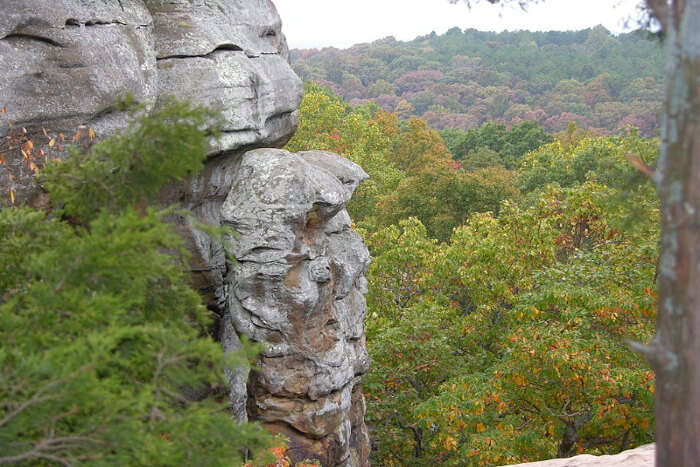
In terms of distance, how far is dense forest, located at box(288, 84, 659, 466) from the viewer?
10750 millimetres

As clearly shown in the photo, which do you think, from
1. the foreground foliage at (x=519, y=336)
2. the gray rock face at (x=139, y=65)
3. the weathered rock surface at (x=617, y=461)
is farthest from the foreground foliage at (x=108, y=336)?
the weathered rock surface at (x=617, y=461)

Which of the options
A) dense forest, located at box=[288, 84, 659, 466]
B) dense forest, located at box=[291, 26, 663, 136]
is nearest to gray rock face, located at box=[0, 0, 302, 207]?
dense forest, located at box=[288, 84, 659, 466]

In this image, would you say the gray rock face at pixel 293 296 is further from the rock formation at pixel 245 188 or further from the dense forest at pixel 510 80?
the dense forest at pixel 510 80

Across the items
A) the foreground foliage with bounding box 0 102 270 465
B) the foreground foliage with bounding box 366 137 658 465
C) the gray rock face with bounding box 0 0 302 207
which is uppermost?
the gray rock face with bounding box 0 0 302 207

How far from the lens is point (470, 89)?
341 feet

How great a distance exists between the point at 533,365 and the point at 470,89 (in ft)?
321

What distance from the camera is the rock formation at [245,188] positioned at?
923 cm

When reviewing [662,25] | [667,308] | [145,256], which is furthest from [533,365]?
[145,256]

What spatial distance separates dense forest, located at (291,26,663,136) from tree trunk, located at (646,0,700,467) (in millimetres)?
68132

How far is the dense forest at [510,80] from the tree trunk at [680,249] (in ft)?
224

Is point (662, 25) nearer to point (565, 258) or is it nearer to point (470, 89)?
point (565, 258)

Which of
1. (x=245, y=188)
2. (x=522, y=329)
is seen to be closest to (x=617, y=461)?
(x=522, y=329)

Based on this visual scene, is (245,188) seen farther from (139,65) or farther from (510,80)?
(510,80)

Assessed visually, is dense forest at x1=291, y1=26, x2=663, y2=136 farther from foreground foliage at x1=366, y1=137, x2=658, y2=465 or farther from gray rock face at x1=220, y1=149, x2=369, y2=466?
gray rock face at x1=220, y1=149, x2=369, y2=466
